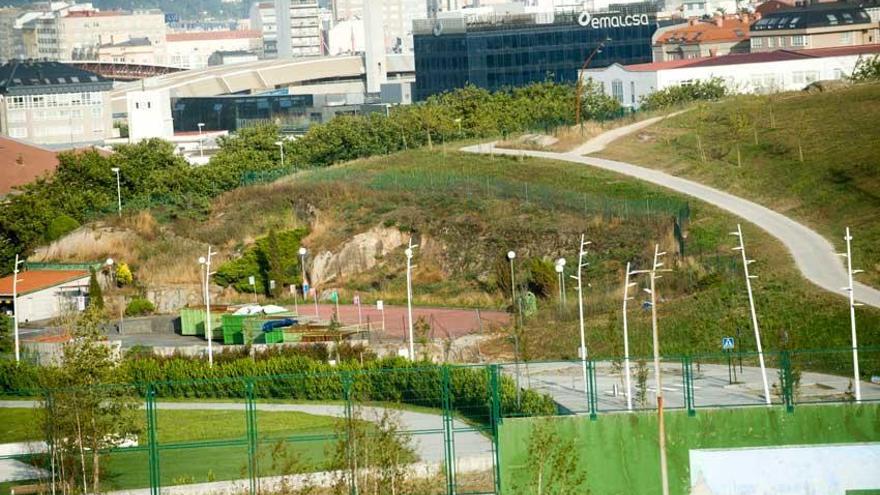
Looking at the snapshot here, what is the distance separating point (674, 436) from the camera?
35250 mm

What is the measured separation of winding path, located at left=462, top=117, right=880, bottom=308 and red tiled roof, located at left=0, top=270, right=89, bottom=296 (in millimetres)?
21380

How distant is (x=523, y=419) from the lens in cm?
3572

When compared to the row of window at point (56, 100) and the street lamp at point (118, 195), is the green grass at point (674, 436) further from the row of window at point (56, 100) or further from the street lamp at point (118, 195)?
the row of window at point (56, 100)

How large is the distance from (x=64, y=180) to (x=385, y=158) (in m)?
14.7

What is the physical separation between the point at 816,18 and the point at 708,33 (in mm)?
14686

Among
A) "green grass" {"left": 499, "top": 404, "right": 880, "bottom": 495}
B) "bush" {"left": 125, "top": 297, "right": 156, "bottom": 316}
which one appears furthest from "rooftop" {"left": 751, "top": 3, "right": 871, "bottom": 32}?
"green grass" {"left": 499, "top": 404, "right": 880, "bottom": 495}

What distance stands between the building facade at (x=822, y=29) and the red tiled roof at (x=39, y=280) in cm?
6391

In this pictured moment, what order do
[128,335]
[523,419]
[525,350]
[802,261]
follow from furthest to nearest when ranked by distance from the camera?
1. [128,335]
2. [802,261]
3. [525,350]
4. [523,419]

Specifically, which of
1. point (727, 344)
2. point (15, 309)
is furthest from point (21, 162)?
point (727, 344)

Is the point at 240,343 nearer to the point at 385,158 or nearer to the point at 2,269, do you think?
the point at 2,269

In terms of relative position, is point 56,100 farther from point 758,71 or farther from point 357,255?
point 357,255

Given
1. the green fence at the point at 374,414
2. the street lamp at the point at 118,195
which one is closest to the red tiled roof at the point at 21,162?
the street lamp at the point at 118,195

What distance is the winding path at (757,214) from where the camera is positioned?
53.4 meters

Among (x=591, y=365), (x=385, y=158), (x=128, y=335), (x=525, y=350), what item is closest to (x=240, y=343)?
(x=128, y=335)
